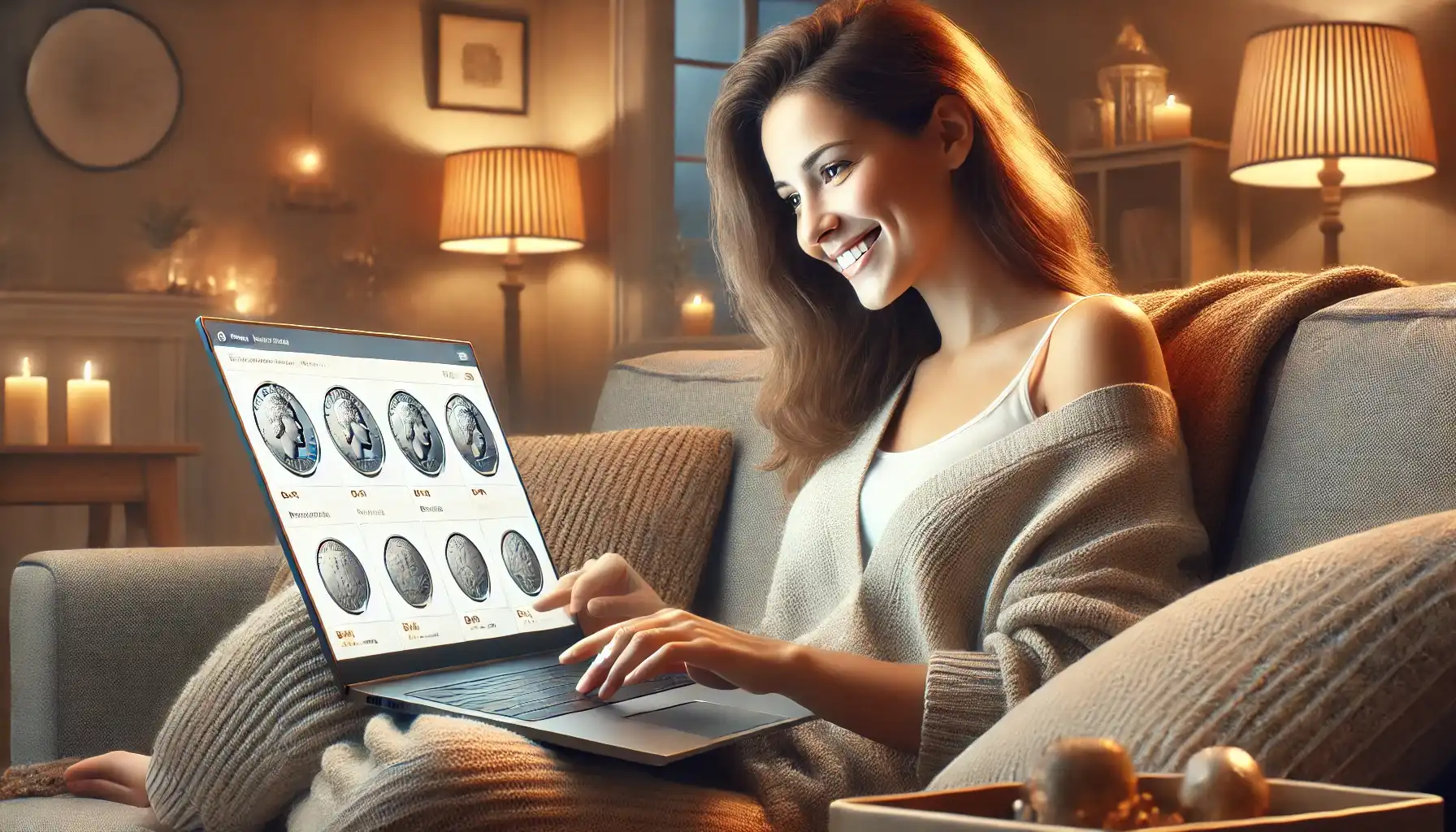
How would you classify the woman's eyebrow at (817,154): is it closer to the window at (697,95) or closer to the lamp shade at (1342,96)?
the lamp shade at (1342,96)

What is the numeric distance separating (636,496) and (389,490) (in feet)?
1.49

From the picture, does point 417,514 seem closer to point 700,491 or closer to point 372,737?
point 372,737

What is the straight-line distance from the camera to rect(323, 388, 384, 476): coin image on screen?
1048 millimetres

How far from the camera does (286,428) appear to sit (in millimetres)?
1017

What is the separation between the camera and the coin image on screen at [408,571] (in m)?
1.03

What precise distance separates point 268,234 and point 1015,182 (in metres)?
2.55

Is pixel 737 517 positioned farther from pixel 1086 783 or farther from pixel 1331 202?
pixel 1331 202

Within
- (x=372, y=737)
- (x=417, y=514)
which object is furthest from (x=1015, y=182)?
(x=372, y=737)

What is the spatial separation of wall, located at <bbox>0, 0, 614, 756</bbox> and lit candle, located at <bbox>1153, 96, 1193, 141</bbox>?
1.47 m

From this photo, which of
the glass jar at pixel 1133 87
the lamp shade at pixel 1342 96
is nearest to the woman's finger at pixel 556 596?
the lamp shade at pixel 1342 96

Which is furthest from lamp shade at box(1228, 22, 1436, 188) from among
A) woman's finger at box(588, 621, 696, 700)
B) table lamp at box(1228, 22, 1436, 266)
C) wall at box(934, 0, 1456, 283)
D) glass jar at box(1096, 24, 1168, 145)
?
woman's finger at box(588, 621, 696, 700)

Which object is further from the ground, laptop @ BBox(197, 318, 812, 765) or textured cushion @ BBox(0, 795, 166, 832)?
laptop @ BBox(197, 318, 812, 765)

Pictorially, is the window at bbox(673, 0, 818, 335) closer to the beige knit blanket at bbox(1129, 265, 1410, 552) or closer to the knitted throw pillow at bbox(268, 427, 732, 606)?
the knitted throw pillow at bbox(268, 427, 732, 606)

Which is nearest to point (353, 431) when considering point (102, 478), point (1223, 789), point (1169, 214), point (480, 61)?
point (1223, 789)
